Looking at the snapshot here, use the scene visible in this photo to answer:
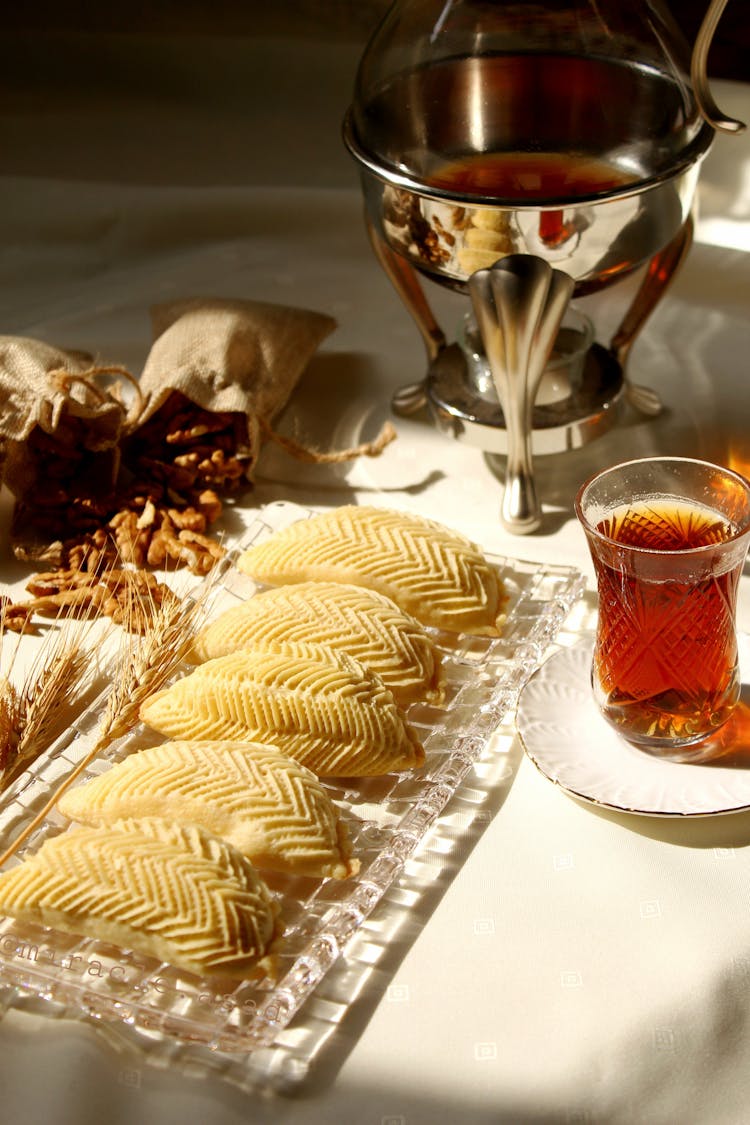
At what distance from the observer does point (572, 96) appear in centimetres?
121

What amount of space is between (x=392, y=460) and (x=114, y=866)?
26.8 inches

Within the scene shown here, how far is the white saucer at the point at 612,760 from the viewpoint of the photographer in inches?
34.4

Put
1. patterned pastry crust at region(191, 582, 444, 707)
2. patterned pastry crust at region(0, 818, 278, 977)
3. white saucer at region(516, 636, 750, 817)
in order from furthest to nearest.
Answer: patterned pastry crust at region(191, 582, 444, 707) → white saucer at region(516, 636, 750, 817) → patterned pastry crust at region(0, 818, 278, 977)

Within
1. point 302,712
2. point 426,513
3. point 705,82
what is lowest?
point 426,513

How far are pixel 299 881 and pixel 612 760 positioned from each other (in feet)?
0.75

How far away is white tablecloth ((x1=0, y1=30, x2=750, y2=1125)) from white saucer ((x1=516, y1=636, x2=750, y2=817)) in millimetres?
38

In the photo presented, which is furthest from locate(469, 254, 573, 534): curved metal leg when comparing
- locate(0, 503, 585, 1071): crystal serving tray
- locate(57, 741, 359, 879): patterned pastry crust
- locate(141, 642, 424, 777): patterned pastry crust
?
locate(57, 741, 359, 879): patterned pastry crust

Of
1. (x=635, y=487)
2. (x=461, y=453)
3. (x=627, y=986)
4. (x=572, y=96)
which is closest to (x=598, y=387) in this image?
(x=461, y=453)

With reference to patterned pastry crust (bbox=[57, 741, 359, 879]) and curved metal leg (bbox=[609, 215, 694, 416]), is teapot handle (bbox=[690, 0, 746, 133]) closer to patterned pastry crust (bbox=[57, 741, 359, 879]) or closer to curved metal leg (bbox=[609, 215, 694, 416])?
curved metal leg (bbox=[609, 215, 694, 416])

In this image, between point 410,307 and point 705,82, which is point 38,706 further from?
point 705,82

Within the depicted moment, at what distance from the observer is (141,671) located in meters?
0.97

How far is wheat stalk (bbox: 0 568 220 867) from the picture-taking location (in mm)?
937

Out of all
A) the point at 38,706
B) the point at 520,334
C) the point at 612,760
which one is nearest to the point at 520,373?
the point at 520,334

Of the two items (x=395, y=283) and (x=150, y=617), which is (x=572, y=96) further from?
(x=150, y=617)
